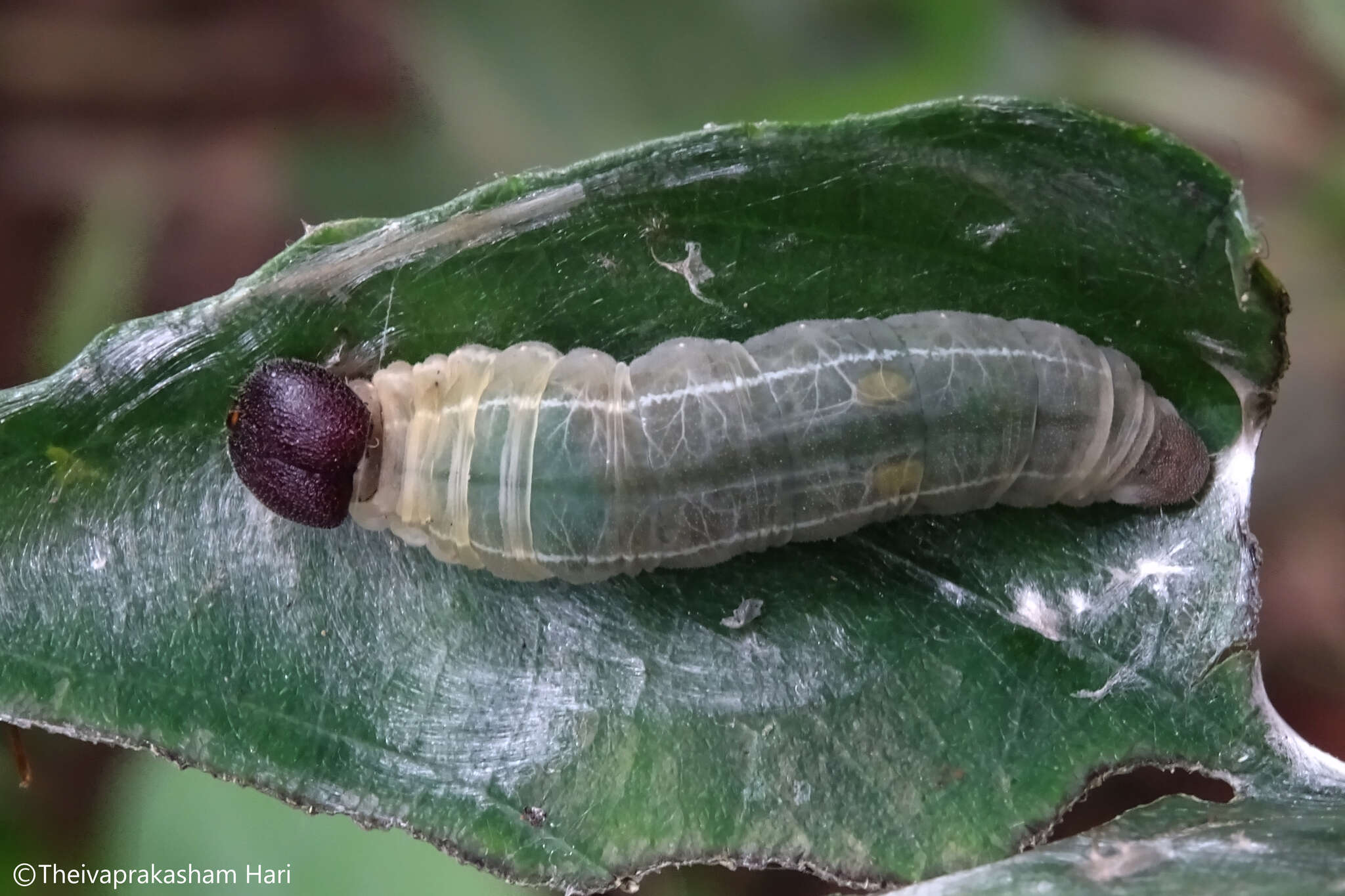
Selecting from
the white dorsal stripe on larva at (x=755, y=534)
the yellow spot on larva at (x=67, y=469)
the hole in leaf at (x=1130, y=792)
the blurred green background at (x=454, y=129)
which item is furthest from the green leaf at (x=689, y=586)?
the hole in leaf at (x=1130, y=792)

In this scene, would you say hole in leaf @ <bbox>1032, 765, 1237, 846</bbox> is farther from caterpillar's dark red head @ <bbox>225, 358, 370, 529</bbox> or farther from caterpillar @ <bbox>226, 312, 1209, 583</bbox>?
caterpillar's dark red head @ <bbox>225, 358, 370, 529</bbox>

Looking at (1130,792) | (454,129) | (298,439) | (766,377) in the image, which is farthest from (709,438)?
(1130,792)

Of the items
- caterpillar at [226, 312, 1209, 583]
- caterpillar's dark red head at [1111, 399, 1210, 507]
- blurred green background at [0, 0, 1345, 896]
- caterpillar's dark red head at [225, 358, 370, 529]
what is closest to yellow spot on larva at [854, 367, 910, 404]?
caterpillar at [226, 312, 1209, 583]

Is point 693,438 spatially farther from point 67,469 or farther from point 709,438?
point 67,469

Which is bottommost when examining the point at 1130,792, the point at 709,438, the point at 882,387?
the point at 1130,792

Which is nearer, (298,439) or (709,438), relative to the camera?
(298,439)

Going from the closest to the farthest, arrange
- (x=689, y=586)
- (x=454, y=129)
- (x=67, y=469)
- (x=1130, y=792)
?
(x=67, y=469), (x=689, y=586), (x=1130, y=792), (x=454, y=129)

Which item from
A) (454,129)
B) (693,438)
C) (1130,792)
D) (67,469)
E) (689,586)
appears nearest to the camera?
(67,469)
